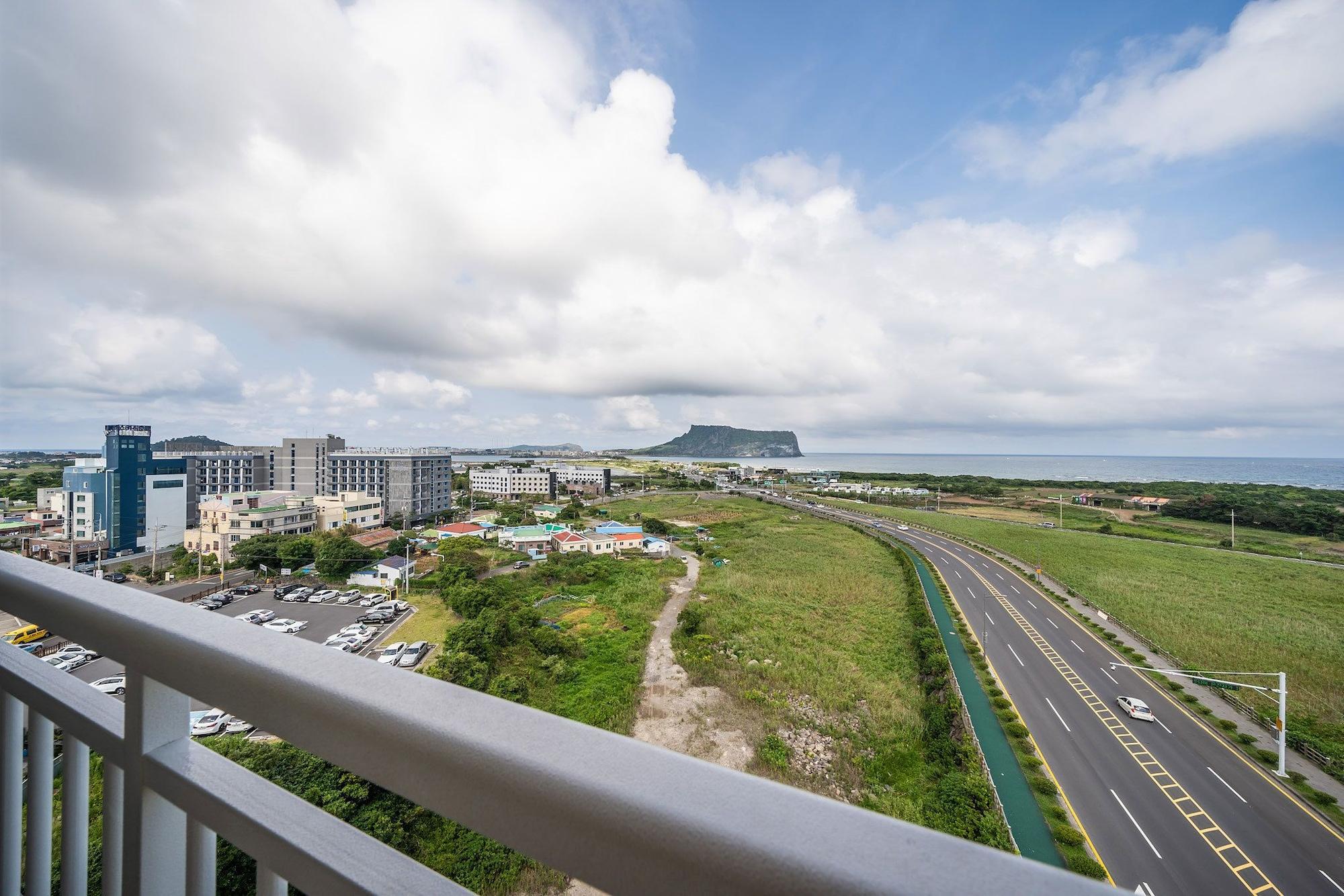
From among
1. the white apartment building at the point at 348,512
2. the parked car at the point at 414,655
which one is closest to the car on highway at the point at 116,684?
the parked car at the point at 414,655

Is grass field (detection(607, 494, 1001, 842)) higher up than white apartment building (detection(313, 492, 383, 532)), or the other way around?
white apartment building (detection(313, 492, 383, 532))

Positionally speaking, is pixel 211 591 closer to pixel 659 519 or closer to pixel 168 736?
pixel 168 736

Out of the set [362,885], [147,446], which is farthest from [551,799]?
[147,446]

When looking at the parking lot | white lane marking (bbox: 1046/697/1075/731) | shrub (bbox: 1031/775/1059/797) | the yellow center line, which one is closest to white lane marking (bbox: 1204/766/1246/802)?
the yellow center line

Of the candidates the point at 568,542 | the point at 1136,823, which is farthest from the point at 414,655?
the point at 568,542

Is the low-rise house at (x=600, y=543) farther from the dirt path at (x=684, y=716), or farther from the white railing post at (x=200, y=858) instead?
the white railing post at (x=200, y=858)

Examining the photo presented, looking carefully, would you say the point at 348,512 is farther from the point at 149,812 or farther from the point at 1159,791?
the point at 1159,791

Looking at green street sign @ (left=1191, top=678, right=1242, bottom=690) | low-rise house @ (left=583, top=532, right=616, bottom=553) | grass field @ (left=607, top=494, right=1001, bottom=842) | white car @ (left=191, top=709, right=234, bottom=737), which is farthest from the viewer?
low-rise house @ (left=583, top=532, right=616, bottom=553)

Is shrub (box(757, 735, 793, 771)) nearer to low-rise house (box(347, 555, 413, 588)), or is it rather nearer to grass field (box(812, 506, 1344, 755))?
grass field (box(812, 506, 1344, 755))
